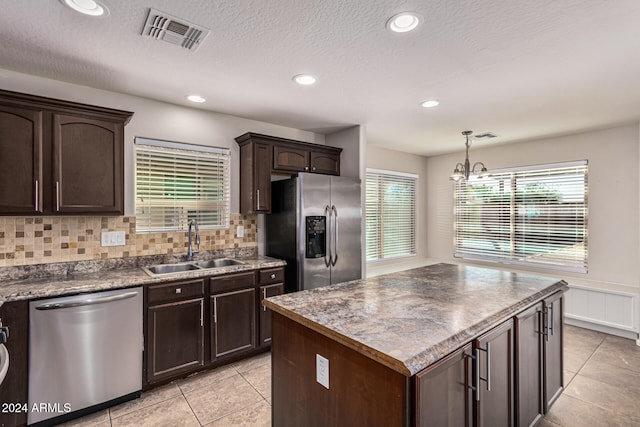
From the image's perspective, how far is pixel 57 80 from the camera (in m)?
2.56

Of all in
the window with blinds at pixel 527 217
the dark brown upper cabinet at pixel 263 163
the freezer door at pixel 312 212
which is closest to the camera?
the freezer door at pixel 312 212

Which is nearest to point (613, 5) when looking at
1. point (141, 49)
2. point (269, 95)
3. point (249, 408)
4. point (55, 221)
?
point (269, 95)

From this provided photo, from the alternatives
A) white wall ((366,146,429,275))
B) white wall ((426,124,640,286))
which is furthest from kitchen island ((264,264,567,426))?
white wall ((366,146,429,275))

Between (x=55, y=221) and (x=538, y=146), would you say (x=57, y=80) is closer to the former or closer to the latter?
(x=55, y=221)

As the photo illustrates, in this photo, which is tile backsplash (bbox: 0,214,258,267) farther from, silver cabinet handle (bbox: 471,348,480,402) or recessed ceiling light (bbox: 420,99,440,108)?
silver cabinet handle (bbox: 471,348,480,402)

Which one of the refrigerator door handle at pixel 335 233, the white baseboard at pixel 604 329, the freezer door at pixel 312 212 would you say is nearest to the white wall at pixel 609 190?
the white baseboard at pixel 604 329

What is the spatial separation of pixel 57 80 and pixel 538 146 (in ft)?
18.2

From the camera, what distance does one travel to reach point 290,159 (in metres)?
3.63

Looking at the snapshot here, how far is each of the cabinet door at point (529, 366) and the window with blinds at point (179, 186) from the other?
2820 mm

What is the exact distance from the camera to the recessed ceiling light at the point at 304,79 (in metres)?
2.46

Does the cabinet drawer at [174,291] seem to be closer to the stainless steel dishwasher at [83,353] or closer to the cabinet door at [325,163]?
the stainless steel dishwasher at [83,353]

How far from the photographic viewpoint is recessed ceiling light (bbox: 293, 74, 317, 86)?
8.06ft

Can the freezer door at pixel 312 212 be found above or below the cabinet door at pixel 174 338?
above

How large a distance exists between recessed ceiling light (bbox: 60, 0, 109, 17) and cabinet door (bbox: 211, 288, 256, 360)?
2118 mm
